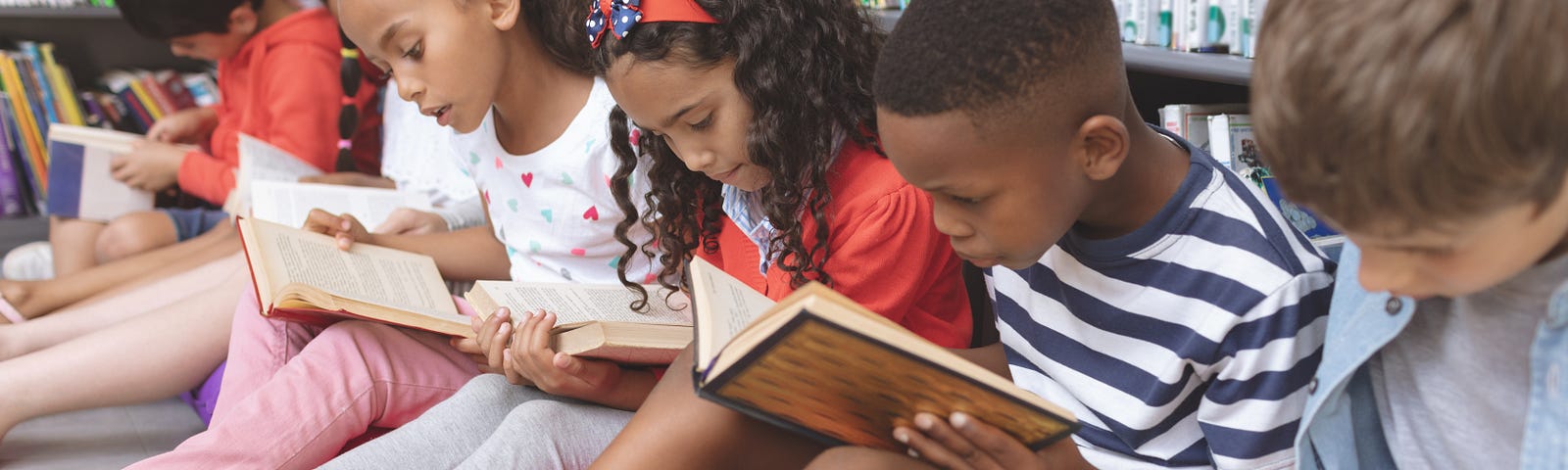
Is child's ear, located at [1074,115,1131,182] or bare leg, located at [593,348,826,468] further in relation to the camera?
bare leg, located at [593,348,826,468]

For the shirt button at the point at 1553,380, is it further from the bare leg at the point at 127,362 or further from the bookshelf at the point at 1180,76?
the bare leg at the point at 127,362

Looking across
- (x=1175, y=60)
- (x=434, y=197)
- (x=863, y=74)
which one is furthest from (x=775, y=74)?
(x=434, y=197)

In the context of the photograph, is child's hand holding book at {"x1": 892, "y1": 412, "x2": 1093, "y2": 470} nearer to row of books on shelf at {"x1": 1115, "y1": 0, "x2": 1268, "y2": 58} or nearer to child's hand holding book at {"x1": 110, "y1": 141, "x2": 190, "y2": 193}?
row of books on shelf at {"x1": 1115, "y1": 0, "x2": 1268, "y2": 58}

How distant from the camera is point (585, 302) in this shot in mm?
1237

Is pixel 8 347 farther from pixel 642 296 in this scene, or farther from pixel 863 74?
pixel 863 74

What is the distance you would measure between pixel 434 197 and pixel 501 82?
0.57m

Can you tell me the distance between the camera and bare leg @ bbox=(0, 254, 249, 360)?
157 centimetres

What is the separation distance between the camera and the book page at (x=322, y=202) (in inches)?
64.4

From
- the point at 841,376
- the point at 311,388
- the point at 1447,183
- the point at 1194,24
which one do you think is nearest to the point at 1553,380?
the point at 1447,183

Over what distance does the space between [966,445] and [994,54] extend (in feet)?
0.86

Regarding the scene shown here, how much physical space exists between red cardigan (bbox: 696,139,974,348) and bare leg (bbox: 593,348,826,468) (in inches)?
5.5

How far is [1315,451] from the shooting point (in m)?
0.81

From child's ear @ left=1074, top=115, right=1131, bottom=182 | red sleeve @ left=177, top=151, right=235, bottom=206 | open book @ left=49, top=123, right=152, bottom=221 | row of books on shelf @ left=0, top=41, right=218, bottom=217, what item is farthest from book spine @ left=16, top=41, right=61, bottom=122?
child's ear @ left=1074, top=115, right=1131, bottom=182

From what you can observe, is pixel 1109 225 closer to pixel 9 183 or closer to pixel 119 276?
pixel 119 276
